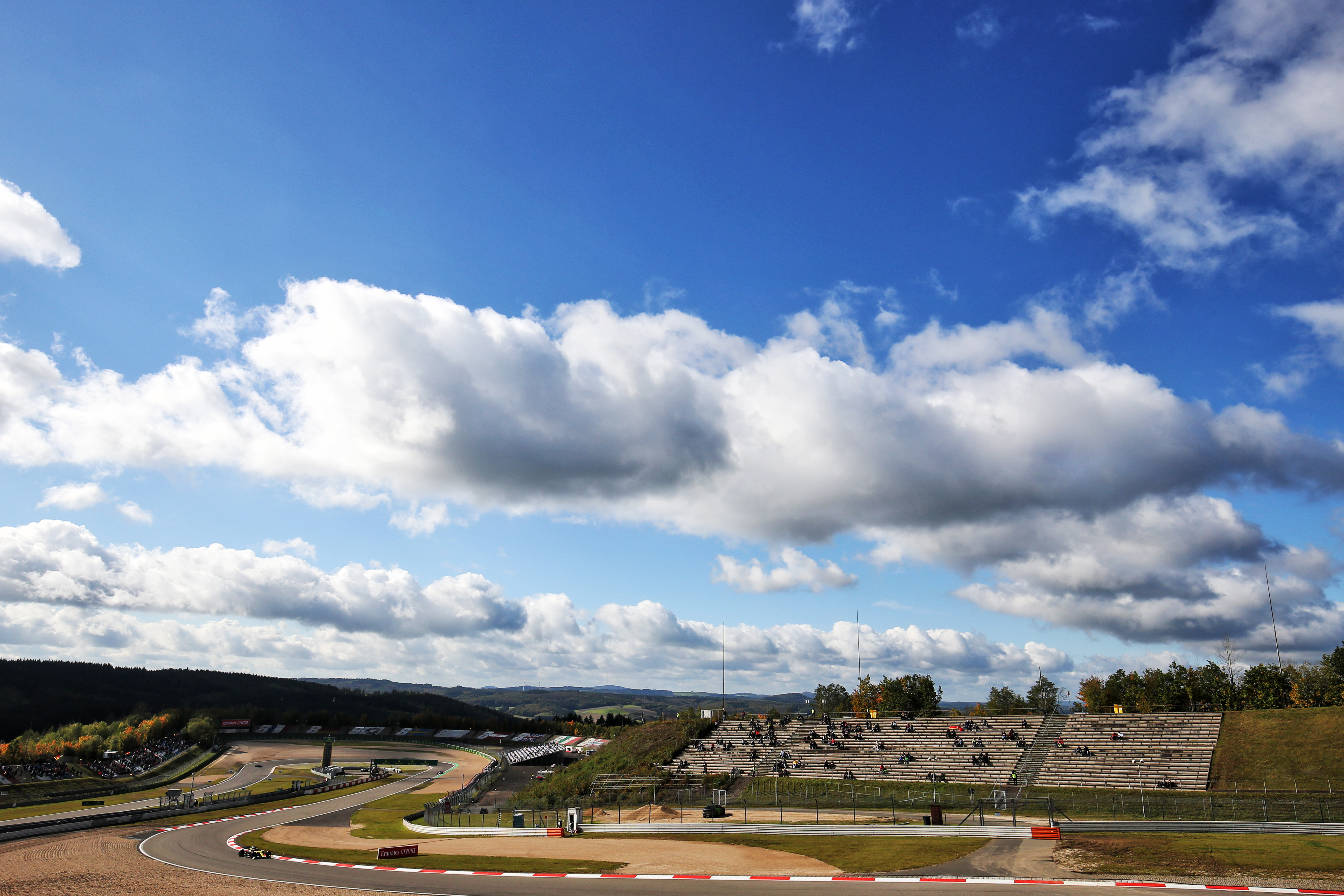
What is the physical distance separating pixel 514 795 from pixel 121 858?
114ft

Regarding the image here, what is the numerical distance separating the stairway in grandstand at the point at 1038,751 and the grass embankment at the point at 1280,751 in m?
11.3

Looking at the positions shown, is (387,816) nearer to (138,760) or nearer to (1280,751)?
(138,760)

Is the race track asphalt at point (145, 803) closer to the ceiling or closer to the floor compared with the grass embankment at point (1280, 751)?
closer to the floor

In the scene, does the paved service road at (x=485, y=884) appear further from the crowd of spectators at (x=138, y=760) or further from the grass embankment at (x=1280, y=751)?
the crowd of spectators at (x=138, y=760)

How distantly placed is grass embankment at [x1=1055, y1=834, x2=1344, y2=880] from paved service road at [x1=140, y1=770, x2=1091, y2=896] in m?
4.89

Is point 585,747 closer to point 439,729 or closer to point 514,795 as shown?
point 514,795

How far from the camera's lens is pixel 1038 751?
61969 mm

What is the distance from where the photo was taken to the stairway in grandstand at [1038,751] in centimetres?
5734

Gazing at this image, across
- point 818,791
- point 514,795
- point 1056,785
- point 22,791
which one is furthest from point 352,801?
point 1056,785

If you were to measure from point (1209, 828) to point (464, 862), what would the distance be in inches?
1468

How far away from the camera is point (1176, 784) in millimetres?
52469

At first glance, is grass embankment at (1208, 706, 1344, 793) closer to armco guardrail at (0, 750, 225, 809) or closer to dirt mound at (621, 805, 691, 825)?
dirt mound at (621, 805, 691, 825)

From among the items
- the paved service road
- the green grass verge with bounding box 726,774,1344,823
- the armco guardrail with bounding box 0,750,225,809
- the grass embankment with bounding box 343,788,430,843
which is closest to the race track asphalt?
the armco guardrail with bounding box 0,750,225,809

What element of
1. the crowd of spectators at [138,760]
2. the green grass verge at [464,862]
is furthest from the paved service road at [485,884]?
the crowd of spectators at [138,760]
